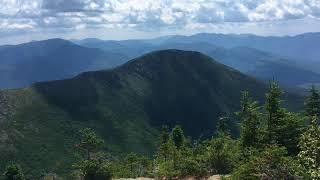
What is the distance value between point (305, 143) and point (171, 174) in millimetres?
42689

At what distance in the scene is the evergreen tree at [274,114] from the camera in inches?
2717

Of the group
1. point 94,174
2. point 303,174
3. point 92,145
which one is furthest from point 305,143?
point 92,145

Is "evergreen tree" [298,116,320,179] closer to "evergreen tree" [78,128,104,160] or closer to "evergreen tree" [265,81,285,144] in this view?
"evergreen tree" [265,81,285,144]

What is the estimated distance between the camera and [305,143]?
95.3 feet

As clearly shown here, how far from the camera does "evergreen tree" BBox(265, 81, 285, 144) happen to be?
69000mm

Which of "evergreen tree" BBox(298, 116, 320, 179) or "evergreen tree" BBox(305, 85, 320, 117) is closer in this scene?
"evergreen tree" BBox(298, 116, 320, 179)

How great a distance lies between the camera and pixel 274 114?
6950cm

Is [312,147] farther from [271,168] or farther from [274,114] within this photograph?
[274,114]

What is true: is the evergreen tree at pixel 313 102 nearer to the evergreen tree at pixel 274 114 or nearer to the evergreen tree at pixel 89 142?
the evergreen tree at pixel 274 114

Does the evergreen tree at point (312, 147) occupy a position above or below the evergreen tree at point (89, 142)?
above

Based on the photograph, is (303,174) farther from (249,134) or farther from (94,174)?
(94,174)

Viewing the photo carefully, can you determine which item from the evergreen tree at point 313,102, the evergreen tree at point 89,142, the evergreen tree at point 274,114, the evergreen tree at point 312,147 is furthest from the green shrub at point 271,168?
the evergreen tree at point 313,102

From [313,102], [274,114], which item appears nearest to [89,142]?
[274,114]

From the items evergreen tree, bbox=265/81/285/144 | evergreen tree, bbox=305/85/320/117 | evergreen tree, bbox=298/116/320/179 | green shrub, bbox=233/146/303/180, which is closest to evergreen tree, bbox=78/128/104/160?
evergreen tree, bbox=265/81/285/144
